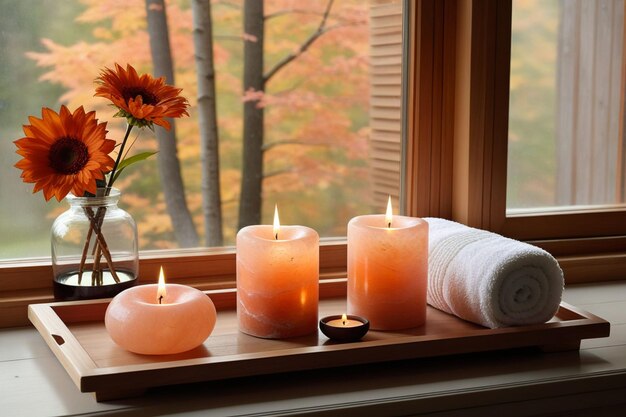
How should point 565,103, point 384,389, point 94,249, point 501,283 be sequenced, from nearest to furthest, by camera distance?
point 384,389, point 501,283, point 94,249, point 565,103

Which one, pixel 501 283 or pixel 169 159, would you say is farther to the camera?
pixel 169 159

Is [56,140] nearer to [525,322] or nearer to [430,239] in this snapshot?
[430,239]

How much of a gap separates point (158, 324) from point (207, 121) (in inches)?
18.8

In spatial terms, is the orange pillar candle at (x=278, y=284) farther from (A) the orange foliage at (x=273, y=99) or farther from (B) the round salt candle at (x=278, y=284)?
(A) the orange foliage at (x=273, y=99)

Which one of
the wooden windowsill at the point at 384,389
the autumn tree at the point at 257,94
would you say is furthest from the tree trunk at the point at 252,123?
the wooden windowsill at the point at 384,389

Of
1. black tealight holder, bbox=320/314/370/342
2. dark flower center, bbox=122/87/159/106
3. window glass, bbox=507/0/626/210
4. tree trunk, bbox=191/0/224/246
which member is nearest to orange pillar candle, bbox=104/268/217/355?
black tealight holder, bbox=320/314/370/342

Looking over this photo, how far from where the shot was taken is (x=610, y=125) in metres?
1.60

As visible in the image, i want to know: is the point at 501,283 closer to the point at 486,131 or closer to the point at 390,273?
the point at 390,273

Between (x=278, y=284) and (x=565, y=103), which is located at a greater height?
(x=565, y=103)

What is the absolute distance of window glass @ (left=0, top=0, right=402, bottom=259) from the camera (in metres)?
1.30

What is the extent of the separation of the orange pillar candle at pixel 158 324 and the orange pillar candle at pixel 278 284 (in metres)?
0.07

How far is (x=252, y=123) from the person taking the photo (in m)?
1.44

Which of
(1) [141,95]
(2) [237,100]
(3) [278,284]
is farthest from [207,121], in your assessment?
(3) [278,284]

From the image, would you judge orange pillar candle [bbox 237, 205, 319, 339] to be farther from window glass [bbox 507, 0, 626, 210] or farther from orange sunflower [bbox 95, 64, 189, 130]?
window glass [bbox 507, 0, 626, 210]
